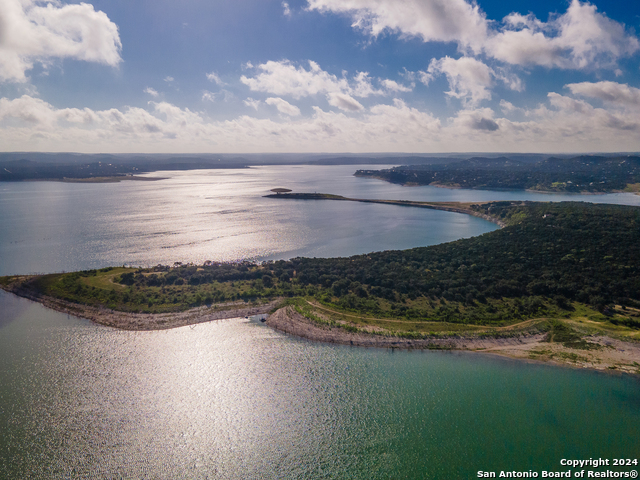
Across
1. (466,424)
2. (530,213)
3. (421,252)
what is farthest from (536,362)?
(530,213)

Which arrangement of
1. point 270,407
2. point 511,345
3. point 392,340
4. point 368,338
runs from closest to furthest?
point 270,407 < point 511,345 < point 392,340 < point 368,338

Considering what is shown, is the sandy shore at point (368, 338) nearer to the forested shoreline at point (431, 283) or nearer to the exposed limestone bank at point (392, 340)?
the exposed limestone bank at point (392, 340)

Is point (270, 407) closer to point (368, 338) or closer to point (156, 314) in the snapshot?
point (368, 338)

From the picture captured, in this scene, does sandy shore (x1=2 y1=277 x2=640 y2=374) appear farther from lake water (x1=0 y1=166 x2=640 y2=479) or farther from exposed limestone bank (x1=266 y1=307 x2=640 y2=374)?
lake water (x1=0 y1=166 x2=640 y2=479)

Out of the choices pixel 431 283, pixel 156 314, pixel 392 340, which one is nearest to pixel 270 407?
pixel 392 340

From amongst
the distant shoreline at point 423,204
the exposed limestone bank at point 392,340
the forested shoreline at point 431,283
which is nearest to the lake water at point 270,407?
the exposed limestone bank at point 392,340

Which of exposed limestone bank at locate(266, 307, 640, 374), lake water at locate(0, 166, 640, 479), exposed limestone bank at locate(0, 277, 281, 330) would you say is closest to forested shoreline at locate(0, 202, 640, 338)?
exposed limestone bank at locate(0, 277, 281, 330)
